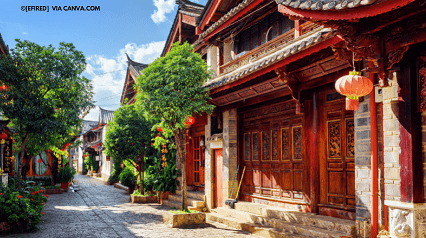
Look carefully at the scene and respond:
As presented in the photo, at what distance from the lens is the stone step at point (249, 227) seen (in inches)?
326

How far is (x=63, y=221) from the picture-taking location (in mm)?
11562

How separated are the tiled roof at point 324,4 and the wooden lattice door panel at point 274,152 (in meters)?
4.78

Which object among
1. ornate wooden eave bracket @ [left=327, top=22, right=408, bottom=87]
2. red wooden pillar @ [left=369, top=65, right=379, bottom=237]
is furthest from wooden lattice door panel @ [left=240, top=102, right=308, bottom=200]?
ornate wooden eave bracket @ [left=327, top=22, right=408, bottom=87]

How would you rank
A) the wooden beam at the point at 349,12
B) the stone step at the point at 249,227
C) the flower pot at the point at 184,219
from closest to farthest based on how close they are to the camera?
the wooden beam at the point at 349,12 < the stone step at the point at 249,227 < the flower pot at the point at 184,219

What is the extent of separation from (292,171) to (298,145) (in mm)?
729

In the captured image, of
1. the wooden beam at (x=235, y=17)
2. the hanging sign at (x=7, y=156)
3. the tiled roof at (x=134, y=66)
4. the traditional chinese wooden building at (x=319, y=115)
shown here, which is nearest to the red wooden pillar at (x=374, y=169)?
the traditional chinese wooden building at (x=319, y=115)

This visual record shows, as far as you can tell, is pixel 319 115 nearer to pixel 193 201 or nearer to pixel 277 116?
pixel 277 116

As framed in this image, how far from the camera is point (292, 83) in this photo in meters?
8.80

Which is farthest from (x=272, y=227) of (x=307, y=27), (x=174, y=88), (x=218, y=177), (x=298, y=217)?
(x=307, y=27)

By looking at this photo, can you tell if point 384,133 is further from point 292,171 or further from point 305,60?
point 292,171

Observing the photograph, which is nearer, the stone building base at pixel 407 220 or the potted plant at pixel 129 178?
the stone building base at pixel 407 220

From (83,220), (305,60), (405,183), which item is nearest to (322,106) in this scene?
(305,60)

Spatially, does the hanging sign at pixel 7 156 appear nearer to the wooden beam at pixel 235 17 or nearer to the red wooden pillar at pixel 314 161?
the wooden beam at pixel 235 17

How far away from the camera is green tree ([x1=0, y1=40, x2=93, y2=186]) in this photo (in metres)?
11.7
